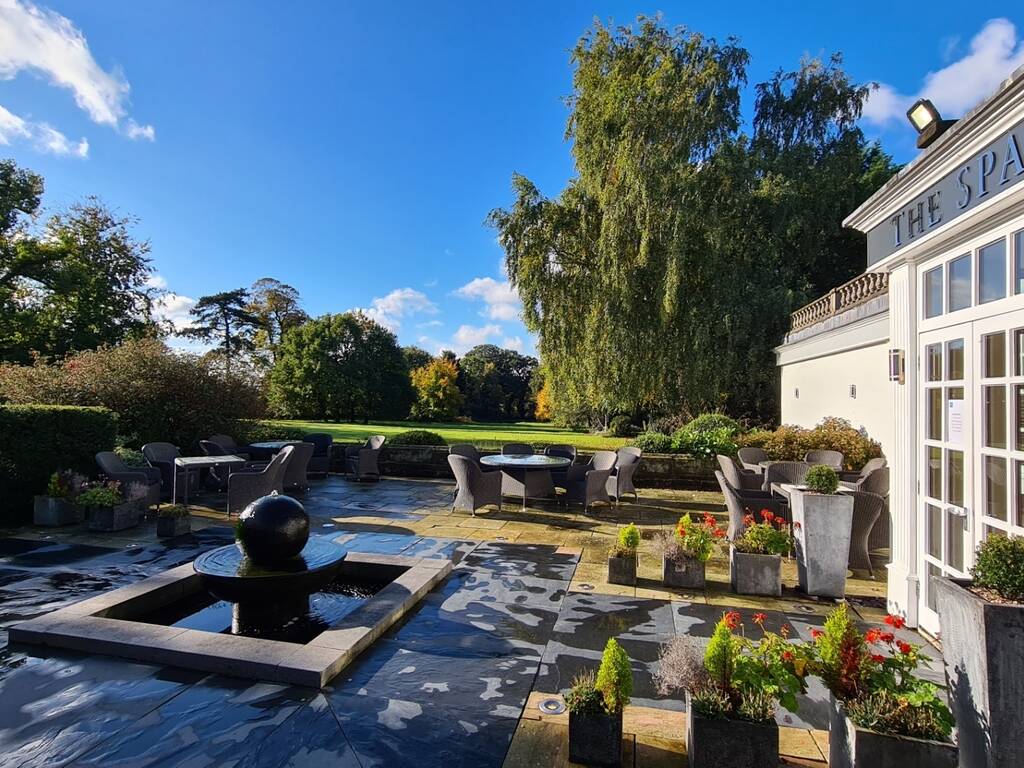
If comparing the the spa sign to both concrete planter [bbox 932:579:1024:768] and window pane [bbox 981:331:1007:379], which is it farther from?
concrete planter [bbox 932:579:1024:768]

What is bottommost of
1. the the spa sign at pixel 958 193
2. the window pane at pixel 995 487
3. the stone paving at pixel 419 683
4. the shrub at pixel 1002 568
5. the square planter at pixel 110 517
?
the stone paving at pixel 419 683

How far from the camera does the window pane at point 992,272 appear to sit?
3264mm

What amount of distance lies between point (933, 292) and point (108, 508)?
9405mm

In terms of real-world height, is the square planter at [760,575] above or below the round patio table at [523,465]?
below

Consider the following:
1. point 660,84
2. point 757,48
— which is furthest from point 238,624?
point 757,48

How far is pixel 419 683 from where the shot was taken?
10.6ft

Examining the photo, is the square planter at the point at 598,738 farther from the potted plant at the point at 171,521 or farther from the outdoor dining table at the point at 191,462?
the outdoor dining table at the point at 191,462

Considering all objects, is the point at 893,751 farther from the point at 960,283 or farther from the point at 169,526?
the point at 169,526

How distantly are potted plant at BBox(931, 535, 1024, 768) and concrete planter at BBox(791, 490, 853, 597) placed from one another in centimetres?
260

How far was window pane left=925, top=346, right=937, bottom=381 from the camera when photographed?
3992mm

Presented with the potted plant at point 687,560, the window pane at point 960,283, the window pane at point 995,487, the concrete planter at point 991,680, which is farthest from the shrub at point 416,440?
the concrete planter at point 991,680

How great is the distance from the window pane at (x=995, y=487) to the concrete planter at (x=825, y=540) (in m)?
1.37

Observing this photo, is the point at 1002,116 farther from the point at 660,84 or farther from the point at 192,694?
the point at 660,84

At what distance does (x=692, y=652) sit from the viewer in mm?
2672
